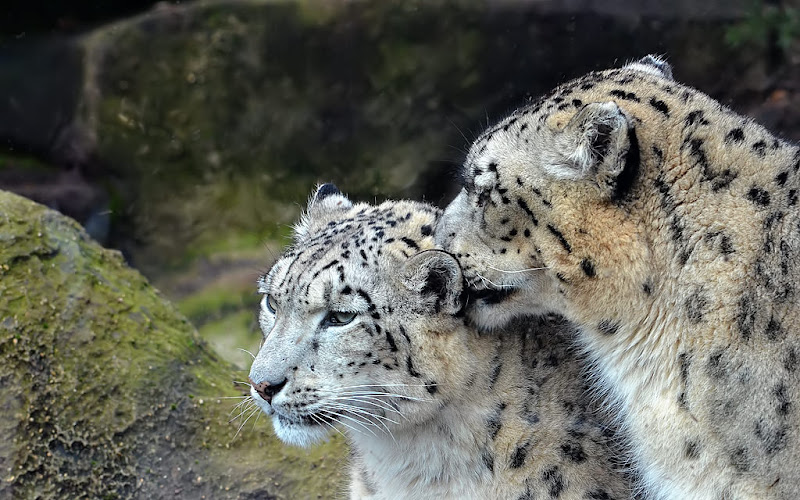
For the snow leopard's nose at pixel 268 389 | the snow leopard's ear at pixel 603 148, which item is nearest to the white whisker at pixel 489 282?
the snow leopard's ear at pixel 603 148

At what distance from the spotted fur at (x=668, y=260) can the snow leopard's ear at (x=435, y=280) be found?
3.2 inches

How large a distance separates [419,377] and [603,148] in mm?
1143

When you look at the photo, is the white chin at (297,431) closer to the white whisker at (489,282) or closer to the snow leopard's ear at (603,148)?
the white whisker at (489,282)

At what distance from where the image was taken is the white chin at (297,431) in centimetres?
372

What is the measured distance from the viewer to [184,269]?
8.89 meters

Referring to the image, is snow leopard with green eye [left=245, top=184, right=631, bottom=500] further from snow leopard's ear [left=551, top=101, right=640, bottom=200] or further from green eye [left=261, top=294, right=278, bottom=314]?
snow leopard's ear [left=551, top=101, right=640, bottom=200]

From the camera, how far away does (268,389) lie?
12.0 ft

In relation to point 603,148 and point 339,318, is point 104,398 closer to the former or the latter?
point 339,318

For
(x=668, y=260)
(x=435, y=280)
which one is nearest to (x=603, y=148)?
(x=668, y=260)

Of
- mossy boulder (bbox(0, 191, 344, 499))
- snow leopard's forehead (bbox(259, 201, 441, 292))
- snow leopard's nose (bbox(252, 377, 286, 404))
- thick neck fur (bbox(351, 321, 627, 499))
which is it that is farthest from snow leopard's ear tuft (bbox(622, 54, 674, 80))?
mossy boulder (bbox(0, 191, 344, 499))

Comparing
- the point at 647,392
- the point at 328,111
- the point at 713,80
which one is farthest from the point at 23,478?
the point at 713,80

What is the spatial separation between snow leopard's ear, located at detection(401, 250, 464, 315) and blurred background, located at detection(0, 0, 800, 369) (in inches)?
201

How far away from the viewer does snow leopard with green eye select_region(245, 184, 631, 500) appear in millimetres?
3648

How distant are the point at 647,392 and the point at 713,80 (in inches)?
255
